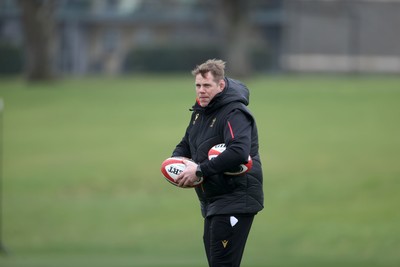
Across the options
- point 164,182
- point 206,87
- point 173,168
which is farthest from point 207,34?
point 206,87

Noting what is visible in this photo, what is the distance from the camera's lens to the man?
780cm

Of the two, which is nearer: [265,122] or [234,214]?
[234,214]

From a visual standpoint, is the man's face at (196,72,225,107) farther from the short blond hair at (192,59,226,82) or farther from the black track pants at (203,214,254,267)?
the black track pants at (203,214,254,267)

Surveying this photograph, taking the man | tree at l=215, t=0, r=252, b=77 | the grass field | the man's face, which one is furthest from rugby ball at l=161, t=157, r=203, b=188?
tree at l=215, t=0, r=252, b=77

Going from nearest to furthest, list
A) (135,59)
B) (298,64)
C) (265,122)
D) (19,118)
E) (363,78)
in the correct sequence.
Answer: (265,122) → (19,118) → (363,78) → (298,64) → (135,59)

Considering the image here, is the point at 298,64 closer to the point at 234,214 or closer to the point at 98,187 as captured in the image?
the point at 98,187

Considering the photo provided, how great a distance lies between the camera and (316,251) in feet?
67.8

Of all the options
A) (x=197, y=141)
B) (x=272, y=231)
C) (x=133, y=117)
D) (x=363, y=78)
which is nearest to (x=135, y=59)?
(x=363, y=78)

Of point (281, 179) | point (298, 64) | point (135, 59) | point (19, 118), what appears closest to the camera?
point (281, 179)

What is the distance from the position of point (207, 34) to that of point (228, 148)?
50280 mm

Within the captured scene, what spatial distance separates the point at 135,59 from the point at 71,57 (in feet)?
24.8

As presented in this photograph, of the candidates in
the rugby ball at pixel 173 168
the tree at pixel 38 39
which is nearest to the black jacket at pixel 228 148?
the rugby ball at pixel 173 168

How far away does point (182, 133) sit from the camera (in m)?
32.2

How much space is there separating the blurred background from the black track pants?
893 centimetres
